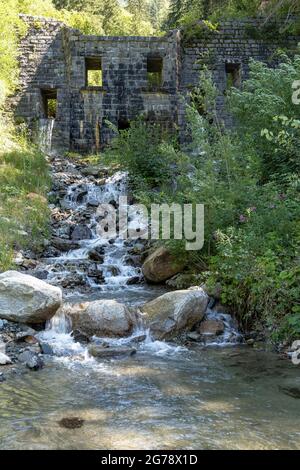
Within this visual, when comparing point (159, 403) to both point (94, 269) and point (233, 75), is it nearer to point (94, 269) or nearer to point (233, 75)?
point (94, 269)

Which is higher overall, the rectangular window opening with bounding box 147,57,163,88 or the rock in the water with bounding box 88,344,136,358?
the rectangular window opening with bounding box 147,57,163,88

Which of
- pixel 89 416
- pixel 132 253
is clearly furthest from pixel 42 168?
pixel 89 416

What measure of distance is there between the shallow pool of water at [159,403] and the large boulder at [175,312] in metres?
0.47

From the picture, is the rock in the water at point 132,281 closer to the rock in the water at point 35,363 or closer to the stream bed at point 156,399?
the stream bed at point 156,399

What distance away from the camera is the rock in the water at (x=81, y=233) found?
36.8ft

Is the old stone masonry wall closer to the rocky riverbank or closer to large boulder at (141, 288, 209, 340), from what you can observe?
the rocky riverbank

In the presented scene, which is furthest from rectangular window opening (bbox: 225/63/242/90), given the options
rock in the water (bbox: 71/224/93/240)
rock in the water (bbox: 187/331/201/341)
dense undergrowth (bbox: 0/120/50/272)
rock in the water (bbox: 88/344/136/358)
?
rock in the water (bbox: 88/344/136/358)

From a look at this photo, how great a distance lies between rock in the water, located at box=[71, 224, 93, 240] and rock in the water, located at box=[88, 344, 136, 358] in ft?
18.4

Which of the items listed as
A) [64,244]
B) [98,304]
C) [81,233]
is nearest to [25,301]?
[98,304]

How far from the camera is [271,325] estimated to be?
19.7 ft

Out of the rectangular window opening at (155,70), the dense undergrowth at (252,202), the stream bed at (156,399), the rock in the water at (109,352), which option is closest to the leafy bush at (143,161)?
the dense undergrowth at (252,202)

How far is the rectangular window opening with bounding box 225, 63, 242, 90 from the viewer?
57.8 ft

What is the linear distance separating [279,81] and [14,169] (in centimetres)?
720

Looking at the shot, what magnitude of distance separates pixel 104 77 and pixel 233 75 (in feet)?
16.1
